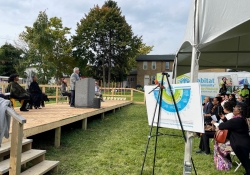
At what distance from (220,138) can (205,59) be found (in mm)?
4105

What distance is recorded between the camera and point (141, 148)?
18.7 feet

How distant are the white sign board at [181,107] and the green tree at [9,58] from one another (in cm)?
3465

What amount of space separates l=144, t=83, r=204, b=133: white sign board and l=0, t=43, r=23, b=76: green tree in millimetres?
34653

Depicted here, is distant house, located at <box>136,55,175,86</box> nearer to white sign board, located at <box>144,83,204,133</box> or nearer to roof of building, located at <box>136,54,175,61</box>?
roof of building, located at <box>136,54,175,61</box>

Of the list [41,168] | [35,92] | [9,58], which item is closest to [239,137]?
[41,168]

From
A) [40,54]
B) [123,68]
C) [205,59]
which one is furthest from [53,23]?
[205,59]

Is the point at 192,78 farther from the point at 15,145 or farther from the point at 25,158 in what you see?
the point at 25,158

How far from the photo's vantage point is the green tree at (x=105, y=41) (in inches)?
1332

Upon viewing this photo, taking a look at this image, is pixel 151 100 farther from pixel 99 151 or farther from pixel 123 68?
pixel 123 68

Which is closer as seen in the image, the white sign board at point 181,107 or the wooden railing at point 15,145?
the wooden railing at point 15,145

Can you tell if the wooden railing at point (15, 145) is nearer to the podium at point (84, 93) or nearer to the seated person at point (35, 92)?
the seated person at point (35, 92)

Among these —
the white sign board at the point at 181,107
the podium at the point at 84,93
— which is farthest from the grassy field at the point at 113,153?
the podium at the point at 84,93

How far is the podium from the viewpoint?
8.47 meters

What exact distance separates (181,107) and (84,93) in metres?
5.83
